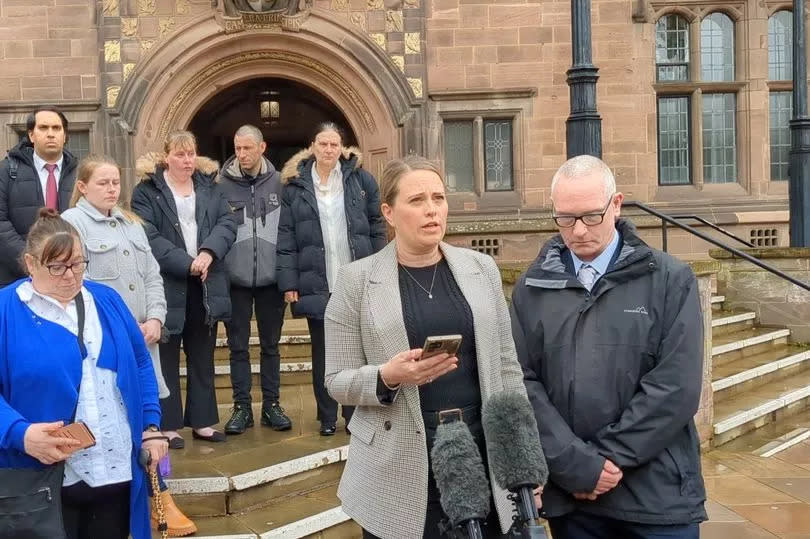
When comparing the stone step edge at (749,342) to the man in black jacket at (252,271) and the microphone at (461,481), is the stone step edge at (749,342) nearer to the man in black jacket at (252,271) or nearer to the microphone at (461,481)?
the man in black jacket at (252,271)

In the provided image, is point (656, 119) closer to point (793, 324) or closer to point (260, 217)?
point (793, 324)

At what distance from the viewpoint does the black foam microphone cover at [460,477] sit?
2.01 metres

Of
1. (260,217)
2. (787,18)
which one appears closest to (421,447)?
(260,217)

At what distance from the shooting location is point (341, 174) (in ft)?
15.8

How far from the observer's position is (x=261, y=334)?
16.4 ft

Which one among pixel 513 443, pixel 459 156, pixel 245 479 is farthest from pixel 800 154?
pixel 513 443

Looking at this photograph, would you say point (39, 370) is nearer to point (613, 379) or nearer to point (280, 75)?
point (613, 379)

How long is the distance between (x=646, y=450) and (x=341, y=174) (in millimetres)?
2891

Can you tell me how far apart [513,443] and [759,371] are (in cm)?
637

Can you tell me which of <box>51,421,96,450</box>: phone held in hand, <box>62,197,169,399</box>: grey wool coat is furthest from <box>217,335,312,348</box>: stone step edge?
<box>51,421,96,450</box>: phone held in hand

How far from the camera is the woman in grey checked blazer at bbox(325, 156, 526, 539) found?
235 cm

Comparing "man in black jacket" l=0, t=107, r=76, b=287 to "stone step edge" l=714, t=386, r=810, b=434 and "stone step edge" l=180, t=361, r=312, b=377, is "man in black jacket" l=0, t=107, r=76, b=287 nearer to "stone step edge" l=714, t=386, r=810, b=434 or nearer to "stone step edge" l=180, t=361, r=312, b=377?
"stone step edge" l=180, t=361, r=312, b=377

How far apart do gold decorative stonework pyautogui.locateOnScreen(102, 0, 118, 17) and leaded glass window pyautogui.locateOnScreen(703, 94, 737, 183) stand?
7304 mm

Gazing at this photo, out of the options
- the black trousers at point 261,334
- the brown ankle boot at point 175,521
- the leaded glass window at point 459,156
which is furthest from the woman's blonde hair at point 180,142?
the leaded glass window at point 459,156
